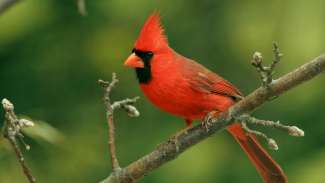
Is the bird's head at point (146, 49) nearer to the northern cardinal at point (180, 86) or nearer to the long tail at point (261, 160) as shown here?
the northern cardinal at point (180, 86)

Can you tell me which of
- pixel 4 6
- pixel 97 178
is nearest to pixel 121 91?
pixel 97 178

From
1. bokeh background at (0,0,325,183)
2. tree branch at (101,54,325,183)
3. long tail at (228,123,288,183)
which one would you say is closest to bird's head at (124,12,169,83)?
long tail at (228,123,288,183)

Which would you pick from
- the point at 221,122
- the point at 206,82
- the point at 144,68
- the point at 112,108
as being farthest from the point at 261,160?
the point at 112,108

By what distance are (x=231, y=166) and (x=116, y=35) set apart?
56.8 inches

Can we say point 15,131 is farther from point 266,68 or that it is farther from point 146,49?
point 146,49

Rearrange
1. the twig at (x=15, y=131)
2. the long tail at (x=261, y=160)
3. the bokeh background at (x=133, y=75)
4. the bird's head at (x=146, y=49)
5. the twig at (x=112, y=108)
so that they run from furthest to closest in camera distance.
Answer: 1. the bokeh background at (x=133, y=75)
2. the bird's head at (x=146, y=49)
3. the long tail at (x=261, y=160)
4. the twig at (x=112, y=108)
5. the twig at (x=15, y=131)

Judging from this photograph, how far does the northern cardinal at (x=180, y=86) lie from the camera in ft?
11.1

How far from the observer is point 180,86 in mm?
3475

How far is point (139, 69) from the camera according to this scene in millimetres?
3549

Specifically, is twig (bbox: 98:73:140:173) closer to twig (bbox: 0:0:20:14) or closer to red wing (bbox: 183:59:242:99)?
twig (bbox: 0:0:20:14)

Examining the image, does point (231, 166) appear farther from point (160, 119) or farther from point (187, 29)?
point (187, 29)

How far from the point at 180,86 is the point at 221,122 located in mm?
763

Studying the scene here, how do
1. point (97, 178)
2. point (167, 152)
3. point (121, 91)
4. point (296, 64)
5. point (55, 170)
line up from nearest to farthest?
point (167, 152) < point (55, 170) < point (296, 64) < point (97, 178) < point (121, 91)

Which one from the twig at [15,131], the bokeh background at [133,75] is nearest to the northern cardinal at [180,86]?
the twig at [15,131]
